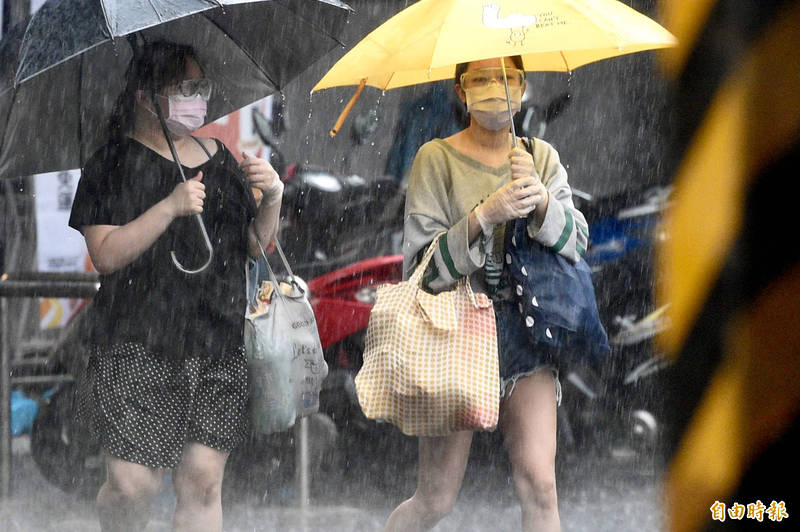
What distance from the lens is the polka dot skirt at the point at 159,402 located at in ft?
11.2

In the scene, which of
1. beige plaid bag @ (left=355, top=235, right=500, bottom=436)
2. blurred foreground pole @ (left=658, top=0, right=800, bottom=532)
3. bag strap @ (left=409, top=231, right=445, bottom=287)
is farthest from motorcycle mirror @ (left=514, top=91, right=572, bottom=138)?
blurred foreground pole @ (left=658, top=0, right=800, bottom=532)

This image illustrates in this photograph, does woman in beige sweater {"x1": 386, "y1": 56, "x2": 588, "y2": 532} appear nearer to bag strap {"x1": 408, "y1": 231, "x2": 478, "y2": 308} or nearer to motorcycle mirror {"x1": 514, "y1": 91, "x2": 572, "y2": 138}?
bag strap {"x1": 408, "y1": 231, "x2": 478, "y2": 308}

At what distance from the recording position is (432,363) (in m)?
3.37

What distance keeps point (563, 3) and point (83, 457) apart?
3907 mm

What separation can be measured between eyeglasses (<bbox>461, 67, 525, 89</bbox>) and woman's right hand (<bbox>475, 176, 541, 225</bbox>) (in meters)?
0.37

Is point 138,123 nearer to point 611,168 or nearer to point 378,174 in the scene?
point 378,174

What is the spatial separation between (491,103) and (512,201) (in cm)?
38

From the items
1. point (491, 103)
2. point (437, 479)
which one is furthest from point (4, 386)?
point (491, 103)

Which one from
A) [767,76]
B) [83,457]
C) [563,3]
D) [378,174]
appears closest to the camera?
[767,76]

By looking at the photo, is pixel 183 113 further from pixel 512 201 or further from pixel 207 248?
pixel 512 201

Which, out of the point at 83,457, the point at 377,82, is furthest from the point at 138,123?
the point at 83,457

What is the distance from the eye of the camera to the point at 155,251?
11.3ft

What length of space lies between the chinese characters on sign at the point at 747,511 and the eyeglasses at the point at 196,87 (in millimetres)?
3057

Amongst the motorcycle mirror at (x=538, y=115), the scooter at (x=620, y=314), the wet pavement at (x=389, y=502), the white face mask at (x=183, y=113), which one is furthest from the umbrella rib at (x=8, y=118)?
A: the motorcycle mirror at (x=538, y=115)
